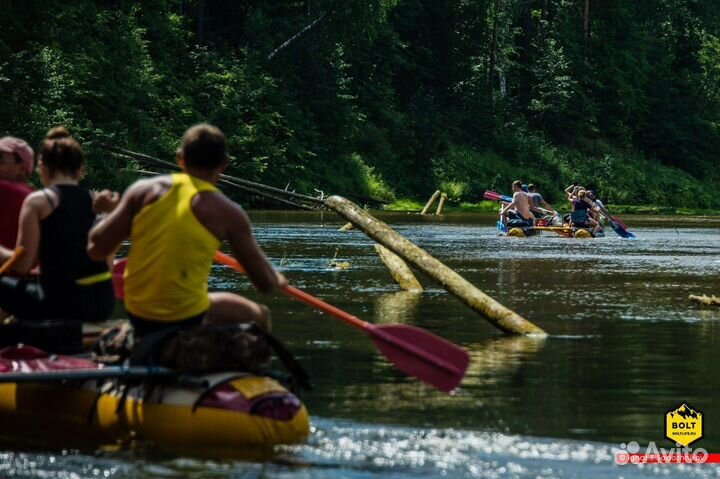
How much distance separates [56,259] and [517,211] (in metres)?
30.0

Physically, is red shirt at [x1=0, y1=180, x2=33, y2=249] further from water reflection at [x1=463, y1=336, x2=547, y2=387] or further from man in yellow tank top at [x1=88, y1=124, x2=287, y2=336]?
water reflection at [x1=463, y1=336, x2=547, y2=387]

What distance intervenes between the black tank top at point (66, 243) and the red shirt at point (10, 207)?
25.8 inches

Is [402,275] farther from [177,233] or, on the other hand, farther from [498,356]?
[177,233]

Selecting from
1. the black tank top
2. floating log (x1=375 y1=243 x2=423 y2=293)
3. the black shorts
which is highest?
the black tank top

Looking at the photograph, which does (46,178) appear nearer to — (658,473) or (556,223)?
(658,473)

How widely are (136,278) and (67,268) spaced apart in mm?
969

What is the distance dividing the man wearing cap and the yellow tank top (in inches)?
64.1

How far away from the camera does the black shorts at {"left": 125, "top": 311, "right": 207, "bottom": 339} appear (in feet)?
29.6

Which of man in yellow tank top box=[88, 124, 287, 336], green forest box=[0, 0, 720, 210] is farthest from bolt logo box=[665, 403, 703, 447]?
green forest box=[0, 0, 720, 210]

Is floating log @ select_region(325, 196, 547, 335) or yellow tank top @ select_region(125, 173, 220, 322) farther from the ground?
yellow tank top @ select_region(125, 173, 220, 322)

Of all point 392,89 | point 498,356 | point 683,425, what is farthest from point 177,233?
point 392,89

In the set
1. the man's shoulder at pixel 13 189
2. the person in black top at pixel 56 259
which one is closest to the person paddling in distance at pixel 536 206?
the man's shoulder at pixel 13 189

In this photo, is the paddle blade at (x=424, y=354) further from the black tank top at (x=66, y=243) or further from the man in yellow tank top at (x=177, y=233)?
the black tank top at (x=66, y=243)

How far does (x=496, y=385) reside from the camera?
37.2ft
